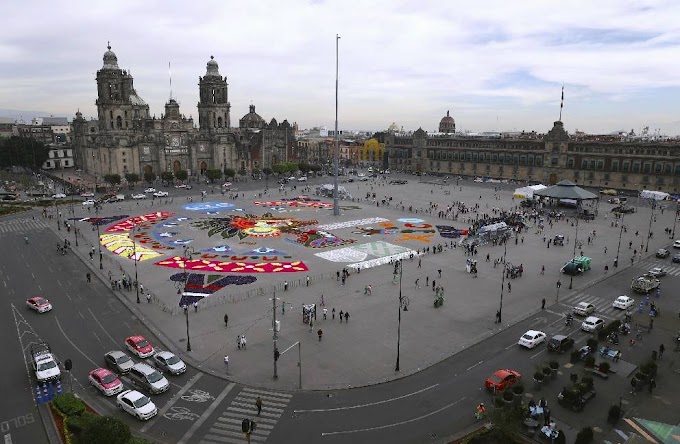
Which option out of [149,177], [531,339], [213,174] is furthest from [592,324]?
[213,174]

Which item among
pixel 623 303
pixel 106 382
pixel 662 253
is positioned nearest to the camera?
pixel 106 382

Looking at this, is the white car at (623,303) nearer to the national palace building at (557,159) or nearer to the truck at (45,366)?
the truck at (45,366)

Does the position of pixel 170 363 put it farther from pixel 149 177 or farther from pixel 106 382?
pixel 149 177

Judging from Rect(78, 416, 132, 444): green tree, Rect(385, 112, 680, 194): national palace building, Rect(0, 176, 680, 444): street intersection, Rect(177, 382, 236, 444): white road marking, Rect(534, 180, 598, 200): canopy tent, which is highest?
Rect(385, 112, 680, 194): national palace building

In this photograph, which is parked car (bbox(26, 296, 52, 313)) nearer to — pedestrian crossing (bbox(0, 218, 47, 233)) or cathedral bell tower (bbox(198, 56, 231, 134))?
pedestrian crossing (bbox(0, 218, 47, 233))

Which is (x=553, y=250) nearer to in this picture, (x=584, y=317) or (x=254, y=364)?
(x=584, y=317)

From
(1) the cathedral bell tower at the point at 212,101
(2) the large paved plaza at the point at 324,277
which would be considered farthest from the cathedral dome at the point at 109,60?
(2) the large paved plaza at the point at 324,277

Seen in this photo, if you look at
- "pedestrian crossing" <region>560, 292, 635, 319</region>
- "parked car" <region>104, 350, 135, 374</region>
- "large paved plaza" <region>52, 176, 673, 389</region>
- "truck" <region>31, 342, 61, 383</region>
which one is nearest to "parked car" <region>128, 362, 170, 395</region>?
"parked car" <region>104, 350, 135, 374</region>

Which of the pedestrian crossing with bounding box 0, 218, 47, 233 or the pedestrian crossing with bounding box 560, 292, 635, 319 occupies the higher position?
the pedestrian crossing with bounding box 0, 218, 47, 233
